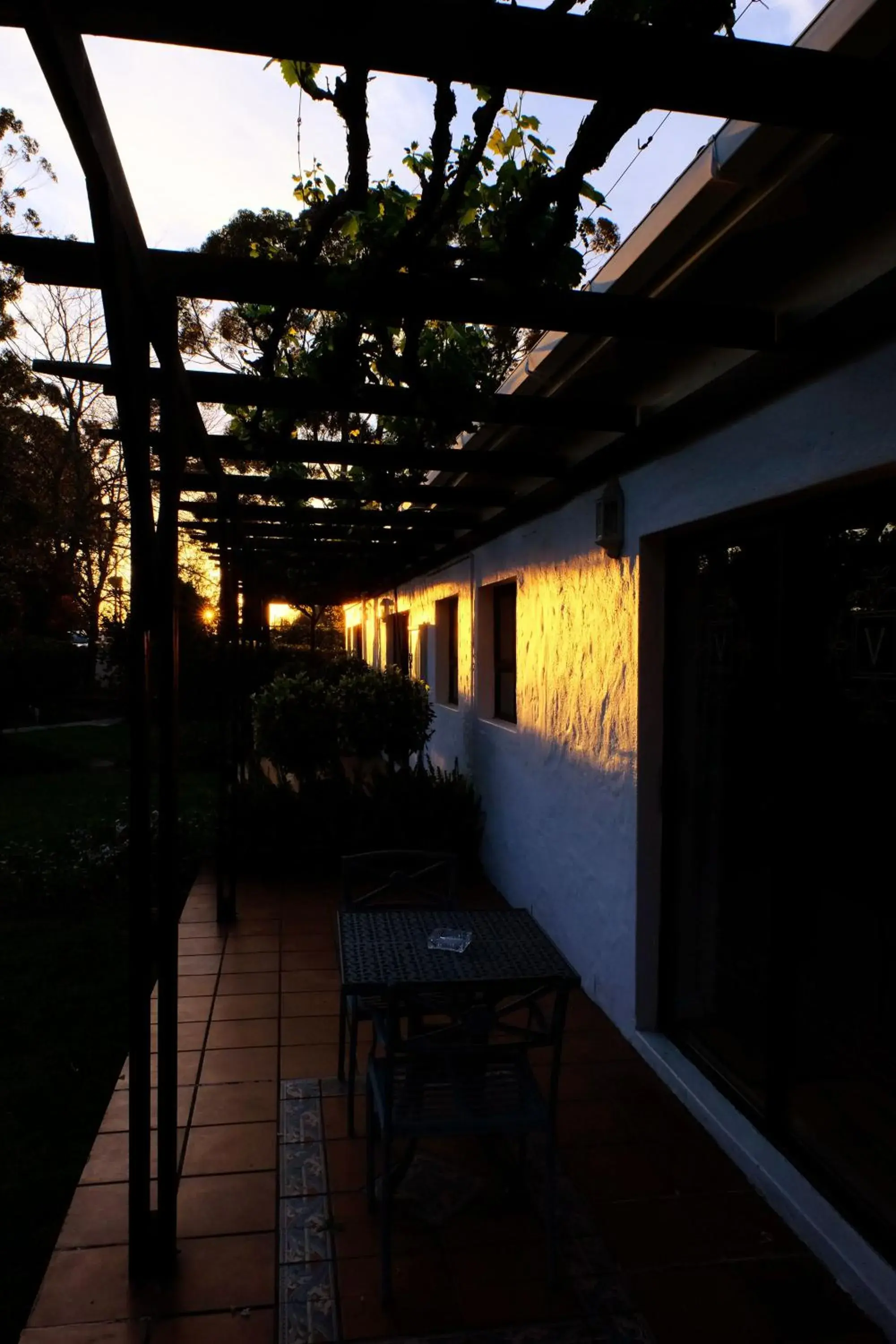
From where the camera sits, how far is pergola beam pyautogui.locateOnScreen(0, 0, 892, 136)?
138 centimetres

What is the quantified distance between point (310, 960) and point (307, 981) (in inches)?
12.4

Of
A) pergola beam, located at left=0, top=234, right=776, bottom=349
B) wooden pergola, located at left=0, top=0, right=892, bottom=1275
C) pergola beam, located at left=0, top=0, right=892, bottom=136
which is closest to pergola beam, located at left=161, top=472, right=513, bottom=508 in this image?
wooden pergola, located at left=0, top=0, right=892, bottom=1275

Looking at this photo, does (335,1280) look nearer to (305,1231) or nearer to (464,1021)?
(305,1231)

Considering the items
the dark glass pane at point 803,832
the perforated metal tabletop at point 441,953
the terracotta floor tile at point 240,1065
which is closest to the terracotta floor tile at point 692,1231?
the dark glass pane at point 803,832

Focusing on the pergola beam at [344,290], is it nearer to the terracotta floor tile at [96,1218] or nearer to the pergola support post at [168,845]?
the pergola support post at [168,845]

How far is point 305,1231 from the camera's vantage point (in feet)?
8.82

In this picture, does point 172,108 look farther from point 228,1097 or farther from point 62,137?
point 228,1097

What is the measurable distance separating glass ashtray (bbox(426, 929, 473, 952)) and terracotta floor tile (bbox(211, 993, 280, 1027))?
159 centimetres

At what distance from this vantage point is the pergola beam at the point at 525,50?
1382 millimetres

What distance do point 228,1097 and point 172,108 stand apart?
10.3 feet

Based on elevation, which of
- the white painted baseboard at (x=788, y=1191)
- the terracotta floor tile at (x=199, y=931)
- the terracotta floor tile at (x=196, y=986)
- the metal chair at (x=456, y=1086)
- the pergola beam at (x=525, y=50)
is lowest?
the terracotta floor tile at (x=199, y=931)

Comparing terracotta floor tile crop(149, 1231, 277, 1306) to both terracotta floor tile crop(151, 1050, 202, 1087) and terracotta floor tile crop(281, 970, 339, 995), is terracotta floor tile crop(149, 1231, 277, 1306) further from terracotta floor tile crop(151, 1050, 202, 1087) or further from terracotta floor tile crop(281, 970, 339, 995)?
terracotta floor tile crop(281, 970, 339, 995)

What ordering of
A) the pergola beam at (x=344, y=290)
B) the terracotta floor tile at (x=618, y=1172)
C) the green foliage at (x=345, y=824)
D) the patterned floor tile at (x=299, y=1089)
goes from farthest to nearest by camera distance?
1. the green foliage at (x=345, y=824)
2. the patterned floor tile at (x=299, y=1089)
3. the terracotta floor tile at (x=618, y=1172)
4. the pergola beam at (x=344, y=290)

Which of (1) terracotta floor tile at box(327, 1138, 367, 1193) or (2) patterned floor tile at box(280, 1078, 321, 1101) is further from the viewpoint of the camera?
(2) patterned floor tile at box(280, 1078, 321, 1101)
